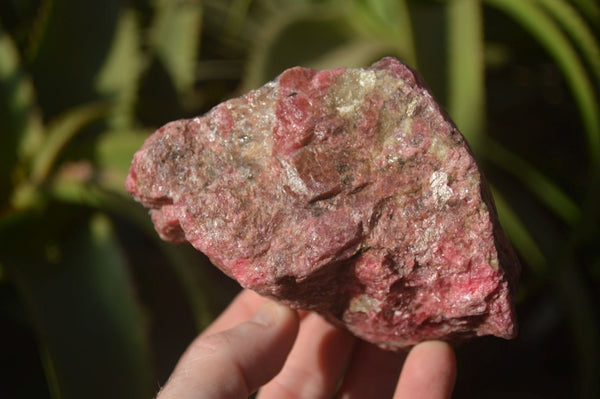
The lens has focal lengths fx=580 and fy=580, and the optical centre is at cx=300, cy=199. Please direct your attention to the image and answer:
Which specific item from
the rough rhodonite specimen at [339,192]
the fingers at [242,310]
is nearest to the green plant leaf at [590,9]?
the rough rhodonite specimen at [339,192]

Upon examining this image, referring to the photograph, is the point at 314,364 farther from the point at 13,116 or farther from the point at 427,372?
the point at 13,116

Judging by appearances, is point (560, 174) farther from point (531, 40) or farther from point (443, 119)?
point (443, 119)

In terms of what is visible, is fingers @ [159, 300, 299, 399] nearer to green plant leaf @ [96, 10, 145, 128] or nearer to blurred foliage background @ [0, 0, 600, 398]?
blurred foliage background @ [0, 0, 600, 398]

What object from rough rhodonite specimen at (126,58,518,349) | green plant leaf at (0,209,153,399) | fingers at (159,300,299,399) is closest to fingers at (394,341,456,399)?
rough rhodonite specimen at (126,58,518,349)

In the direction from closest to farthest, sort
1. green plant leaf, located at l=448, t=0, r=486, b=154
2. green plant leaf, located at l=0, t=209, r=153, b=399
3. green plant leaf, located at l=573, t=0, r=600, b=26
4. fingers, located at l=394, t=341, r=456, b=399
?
fingers, located at l=394, t=341, r=456, b=399 < green plant leaf, located at l=0, t=209, r=153, b=399 < green plant leaf, located at l=448, t=0, r=486, b=154 < green plant leaf, located at l=573, t=0, r=600, b=26

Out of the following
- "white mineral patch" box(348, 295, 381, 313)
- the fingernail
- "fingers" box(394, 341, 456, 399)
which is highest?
"white mineral patch" box(348, 295, 381, 313)

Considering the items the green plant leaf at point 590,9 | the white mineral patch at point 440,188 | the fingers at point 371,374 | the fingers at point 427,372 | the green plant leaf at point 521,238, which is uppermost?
the green plant leaf at point 590,9

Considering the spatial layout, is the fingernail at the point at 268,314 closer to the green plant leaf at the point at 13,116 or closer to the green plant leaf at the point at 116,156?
the green plant leaf at the point at 116,156
